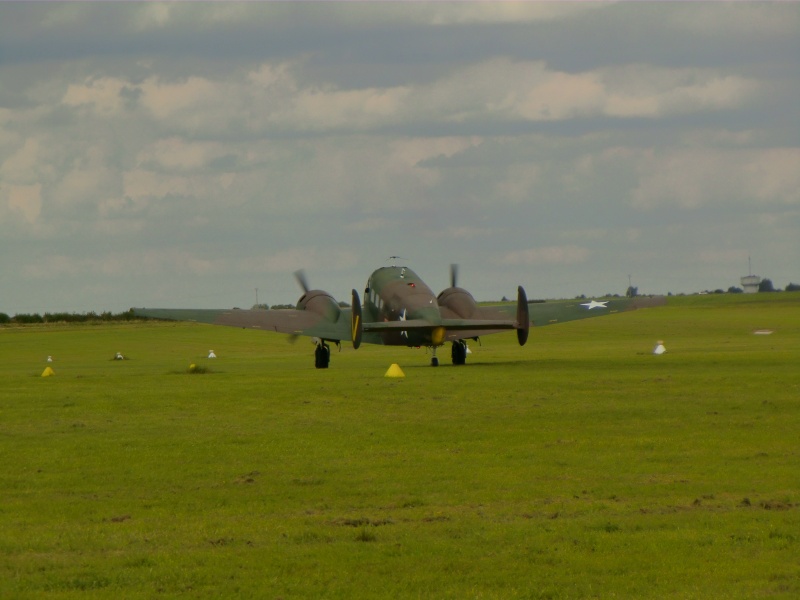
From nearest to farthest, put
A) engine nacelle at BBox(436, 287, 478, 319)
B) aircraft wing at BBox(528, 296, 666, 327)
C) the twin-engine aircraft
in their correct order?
the twin-engine aircraft → engine nacelle at BBox(436, 287, 478, 319) → aircraft wing at BBox(528, 296, 666, 327)

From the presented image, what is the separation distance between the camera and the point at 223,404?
27.0 m

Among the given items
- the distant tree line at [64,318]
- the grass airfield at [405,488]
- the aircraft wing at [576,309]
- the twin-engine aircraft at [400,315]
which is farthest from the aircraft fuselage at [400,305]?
the distant tree line at [64,318]

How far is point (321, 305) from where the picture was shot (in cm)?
4747

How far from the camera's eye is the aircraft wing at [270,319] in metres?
44.5

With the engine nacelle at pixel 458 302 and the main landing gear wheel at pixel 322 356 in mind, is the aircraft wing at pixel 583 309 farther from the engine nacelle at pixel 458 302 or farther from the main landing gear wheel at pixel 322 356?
the main landing gear wheel at pixel 322 356

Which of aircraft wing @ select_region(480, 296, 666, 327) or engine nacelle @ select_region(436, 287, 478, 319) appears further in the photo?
aircraft wing @ select_region(480, 296, 666, 327)

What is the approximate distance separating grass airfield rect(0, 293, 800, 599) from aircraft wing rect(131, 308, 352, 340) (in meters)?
12.1

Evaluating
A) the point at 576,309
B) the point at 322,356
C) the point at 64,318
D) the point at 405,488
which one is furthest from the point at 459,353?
the point at 64,318

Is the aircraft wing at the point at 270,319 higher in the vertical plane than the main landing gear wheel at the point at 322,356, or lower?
higher

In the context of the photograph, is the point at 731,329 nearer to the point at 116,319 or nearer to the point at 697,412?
the point at 697,412

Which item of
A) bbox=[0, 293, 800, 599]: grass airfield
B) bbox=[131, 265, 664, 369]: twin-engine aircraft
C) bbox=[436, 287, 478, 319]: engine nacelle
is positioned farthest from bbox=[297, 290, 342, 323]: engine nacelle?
bbox=[0, 293, 800, 599]: grass airfield

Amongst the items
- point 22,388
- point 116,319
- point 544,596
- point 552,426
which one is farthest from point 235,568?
point 116,319

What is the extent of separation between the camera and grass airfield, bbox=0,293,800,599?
39.6 feet

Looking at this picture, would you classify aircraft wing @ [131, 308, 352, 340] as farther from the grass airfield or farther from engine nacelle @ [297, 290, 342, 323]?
the grass airfield
